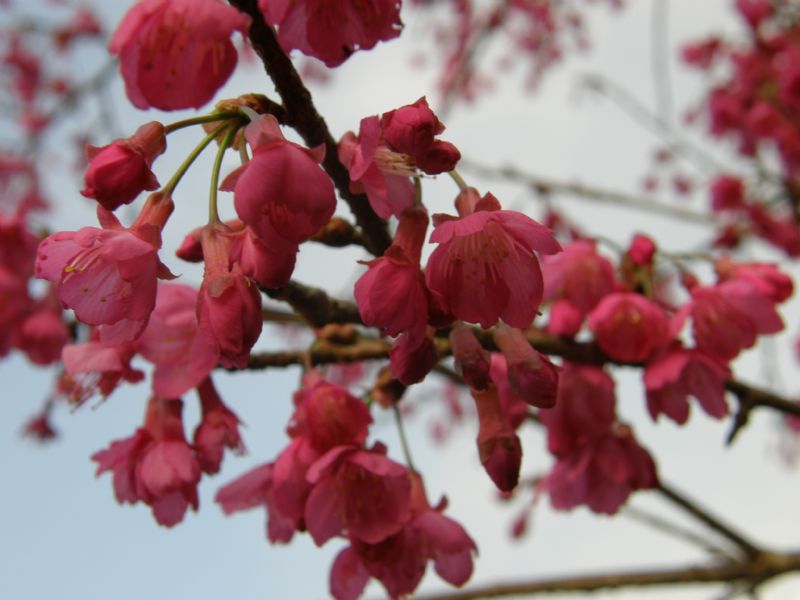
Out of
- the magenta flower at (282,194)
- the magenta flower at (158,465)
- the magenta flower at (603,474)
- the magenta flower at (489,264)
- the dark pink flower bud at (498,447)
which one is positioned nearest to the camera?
the magenta flower at (282,194)

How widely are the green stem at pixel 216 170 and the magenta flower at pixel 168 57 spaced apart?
0.07 meters

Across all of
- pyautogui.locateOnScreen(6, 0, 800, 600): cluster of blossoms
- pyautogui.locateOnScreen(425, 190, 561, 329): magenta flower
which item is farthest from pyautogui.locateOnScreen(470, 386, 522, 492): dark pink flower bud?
pyautogui.locateOnScreen(425, 190, 561, 329): magenta flower

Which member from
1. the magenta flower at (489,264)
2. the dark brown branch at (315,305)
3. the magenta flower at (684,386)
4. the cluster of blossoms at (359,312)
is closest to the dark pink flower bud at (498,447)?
the cluster of blossoms at (359,312)

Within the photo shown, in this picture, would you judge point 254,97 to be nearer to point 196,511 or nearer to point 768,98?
point 196,511

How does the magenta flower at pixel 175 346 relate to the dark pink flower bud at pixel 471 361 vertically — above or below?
above

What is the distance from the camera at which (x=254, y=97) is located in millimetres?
1065

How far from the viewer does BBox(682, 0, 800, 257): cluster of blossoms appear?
5637mm

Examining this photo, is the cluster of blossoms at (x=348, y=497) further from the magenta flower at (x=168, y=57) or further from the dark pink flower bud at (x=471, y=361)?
the magenta flower at (x=168, y=57)

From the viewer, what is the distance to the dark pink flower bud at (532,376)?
110 centimetres

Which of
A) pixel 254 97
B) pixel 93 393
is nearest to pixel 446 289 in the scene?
pixel 254 97

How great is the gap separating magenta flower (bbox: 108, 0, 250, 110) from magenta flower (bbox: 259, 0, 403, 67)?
6 cm

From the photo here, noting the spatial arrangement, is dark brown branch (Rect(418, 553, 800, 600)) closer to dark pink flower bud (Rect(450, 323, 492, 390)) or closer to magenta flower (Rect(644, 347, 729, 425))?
magenta flower (Rect(644, 347, 729, 425))

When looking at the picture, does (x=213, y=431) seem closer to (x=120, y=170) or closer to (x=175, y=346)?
(x=175, y=346)

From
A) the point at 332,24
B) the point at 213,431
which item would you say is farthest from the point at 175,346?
the point at 332,24
